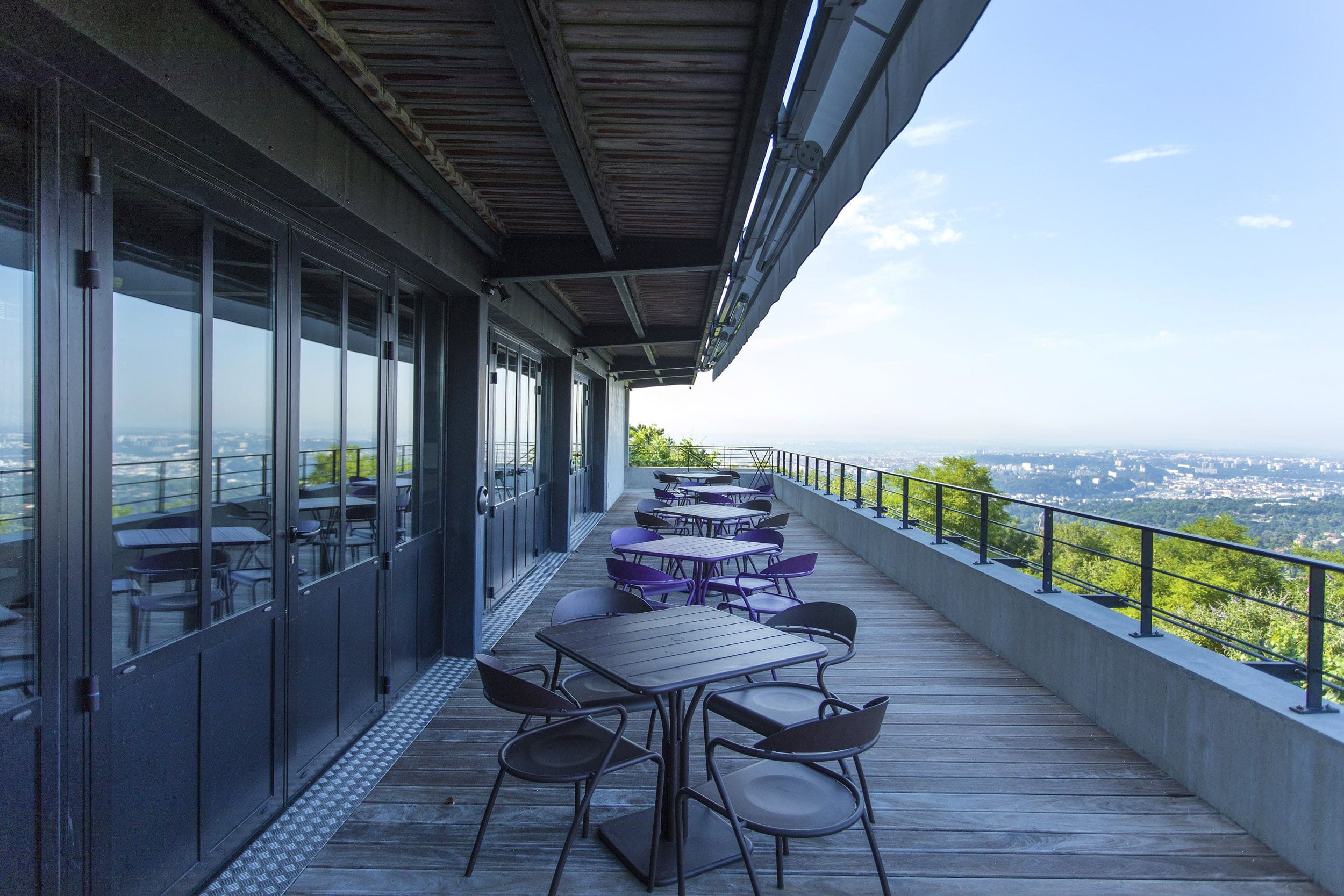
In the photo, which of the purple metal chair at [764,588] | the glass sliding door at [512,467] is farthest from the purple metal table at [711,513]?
the glass sliding door at [512,467]

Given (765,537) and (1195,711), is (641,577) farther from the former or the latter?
(1195,711)

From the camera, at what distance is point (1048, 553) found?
4.52 metres

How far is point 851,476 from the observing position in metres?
10.5

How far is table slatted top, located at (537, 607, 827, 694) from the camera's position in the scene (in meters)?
2.33

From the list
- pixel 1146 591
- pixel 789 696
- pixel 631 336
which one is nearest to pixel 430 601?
pixel 789 696

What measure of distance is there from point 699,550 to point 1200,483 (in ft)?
46.5

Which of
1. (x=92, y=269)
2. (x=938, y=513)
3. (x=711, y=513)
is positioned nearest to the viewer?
(x=92, y=269)

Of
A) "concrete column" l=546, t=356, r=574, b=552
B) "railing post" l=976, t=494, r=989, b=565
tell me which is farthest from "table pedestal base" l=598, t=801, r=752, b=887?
"concrete column" l=546, t=356, r=574, b=552

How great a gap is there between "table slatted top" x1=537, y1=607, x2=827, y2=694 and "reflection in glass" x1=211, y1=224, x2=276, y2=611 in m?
1.04

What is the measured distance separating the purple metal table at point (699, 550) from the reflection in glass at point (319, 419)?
6.55 feet

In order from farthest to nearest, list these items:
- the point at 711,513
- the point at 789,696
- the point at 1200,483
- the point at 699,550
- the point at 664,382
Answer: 1. the point at 664,382
2. the point at 1200,483
3. the point at 711,513
4. the point at 699,550
5. the point at 789,696

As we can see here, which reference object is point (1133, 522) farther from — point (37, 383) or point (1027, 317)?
point (1027, 317)

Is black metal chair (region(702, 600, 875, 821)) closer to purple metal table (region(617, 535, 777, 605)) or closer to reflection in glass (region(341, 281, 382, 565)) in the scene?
purple metal table (region(617, 535, 777, 605))

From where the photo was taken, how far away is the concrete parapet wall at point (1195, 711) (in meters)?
2.45
